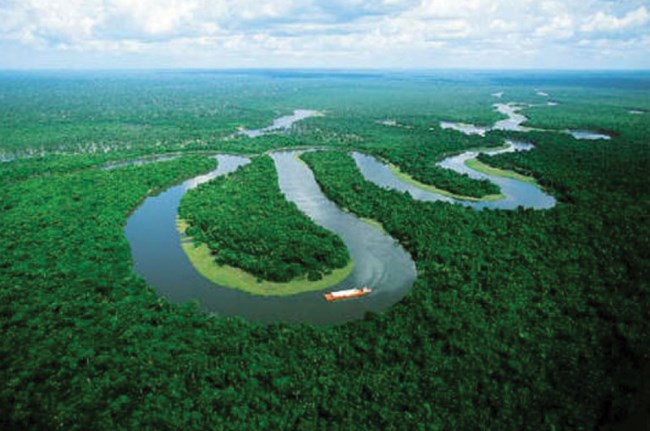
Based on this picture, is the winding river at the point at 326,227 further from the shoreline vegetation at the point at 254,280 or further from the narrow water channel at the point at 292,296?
the shoreline vegetation at the point at 254,280

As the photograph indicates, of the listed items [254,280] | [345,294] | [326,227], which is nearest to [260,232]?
[326,227]

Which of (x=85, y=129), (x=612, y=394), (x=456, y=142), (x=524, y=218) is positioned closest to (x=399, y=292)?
(x=612, y=394)

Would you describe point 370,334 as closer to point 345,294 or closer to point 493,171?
point 345,294

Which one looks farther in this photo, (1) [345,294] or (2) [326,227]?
(2) [326,227]

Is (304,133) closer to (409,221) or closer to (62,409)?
(409,221)

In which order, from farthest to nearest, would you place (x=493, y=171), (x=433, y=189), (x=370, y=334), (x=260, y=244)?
(x=493, y=171)
(x=433, y=189)
(x=260, y=244)
(x=370, y=334)

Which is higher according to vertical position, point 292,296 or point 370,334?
point 370,334
